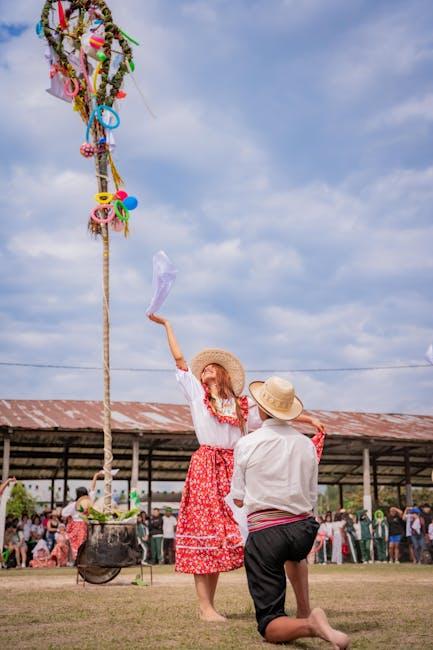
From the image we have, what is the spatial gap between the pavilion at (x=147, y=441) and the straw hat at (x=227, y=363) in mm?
12395

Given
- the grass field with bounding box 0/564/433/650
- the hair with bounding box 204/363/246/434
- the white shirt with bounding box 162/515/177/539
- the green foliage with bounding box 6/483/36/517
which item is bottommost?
Answer: the green foliage with bounding box 6/483/36/517

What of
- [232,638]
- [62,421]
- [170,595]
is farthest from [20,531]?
[232,638]

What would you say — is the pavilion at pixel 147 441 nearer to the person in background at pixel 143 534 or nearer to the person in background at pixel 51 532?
→ the person in background at pixel 143 534

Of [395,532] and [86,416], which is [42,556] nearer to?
[86,416]

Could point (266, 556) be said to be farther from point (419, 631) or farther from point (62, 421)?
A: point (62, 421)

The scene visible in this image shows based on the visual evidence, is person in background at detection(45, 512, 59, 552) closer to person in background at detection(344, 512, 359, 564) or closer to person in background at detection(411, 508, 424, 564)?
person in background at detection(344, 512, 359, 564)

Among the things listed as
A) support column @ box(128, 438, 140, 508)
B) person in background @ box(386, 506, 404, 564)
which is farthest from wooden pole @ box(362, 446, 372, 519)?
support column @ box(128, 438, 140, 508)

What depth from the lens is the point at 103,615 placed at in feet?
16.1

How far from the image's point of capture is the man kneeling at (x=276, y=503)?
3.61 metres

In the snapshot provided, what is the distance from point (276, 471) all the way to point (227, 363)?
138cm

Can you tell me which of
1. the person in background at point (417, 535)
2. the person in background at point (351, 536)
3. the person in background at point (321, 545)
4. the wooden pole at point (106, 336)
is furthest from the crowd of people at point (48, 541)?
the wooden pole at point (106, 336)

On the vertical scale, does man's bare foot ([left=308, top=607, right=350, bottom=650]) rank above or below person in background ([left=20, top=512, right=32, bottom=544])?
above

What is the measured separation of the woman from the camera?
456 centimetres

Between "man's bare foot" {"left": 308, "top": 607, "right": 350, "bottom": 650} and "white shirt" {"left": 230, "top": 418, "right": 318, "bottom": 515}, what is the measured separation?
55cm
